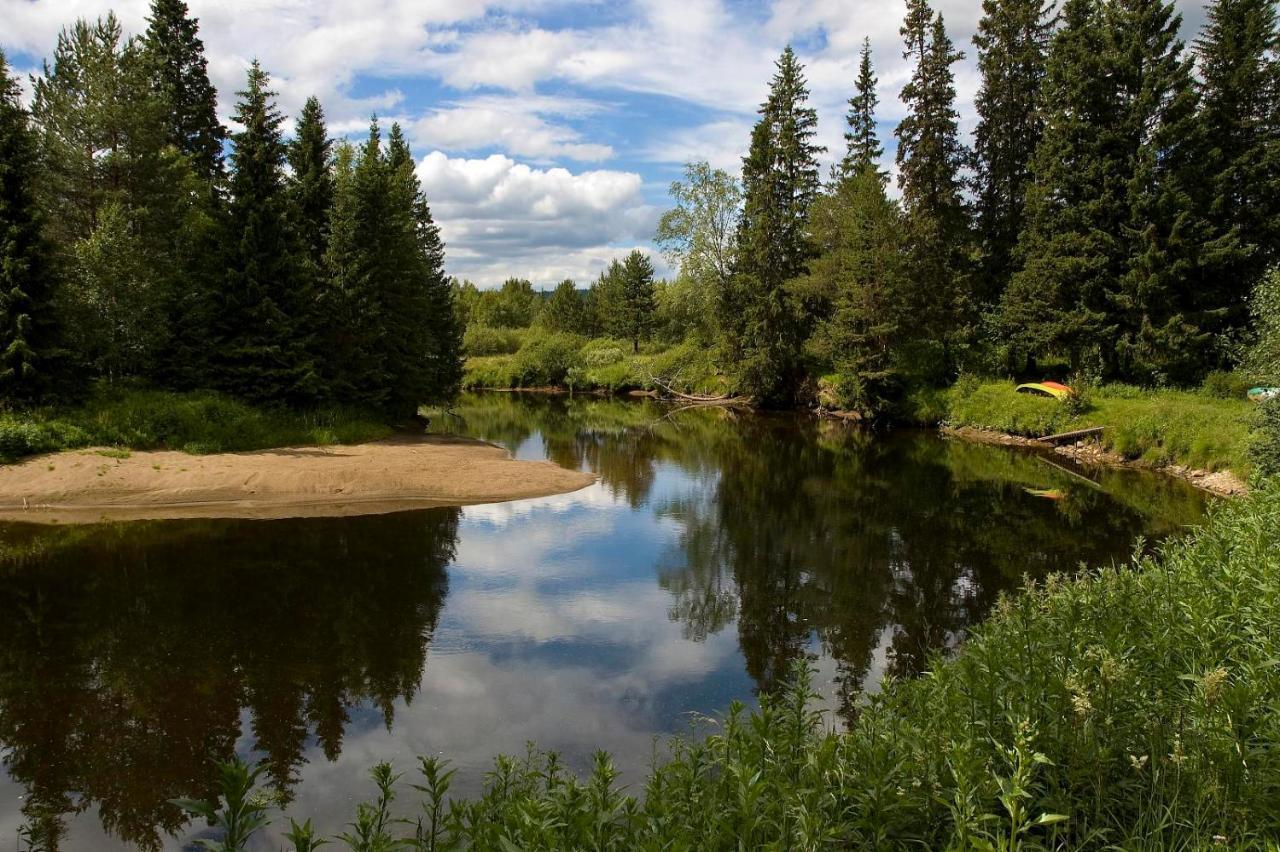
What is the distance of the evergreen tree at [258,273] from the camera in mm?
24969

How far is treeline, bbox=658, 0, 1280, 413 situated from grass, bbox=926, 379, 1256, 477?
1799mm

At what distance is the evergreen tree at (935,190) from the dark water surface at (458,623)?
61.6 feet

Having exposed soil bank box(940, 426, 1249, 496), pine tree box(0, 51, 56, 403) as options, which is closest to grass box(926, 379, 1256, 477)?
exposed soil bank box(940, 426, 1249, 496)

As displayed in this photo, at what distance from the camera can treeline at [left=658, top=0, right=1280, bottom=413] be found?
32875 millimetres

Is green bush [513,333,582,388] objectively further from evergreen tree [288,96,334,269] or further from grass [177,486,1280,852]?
grass [177,486,1280,852]

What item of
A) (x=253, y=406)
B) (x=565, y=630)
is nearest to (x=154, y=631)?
(x=565, y=630)

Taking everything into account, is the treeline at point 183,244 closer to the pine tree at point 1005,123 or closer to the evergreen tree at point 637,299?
the pine tree at point 1005,123

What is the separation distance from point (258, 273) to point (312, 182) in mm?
5775

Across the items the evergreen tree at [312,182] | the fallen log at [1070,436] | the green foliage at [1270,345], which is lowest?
the fallen log at [1070,436]

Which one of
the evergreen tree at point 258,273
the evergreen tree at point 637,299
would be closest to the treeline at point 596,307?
the evergreen tree at point 637,299

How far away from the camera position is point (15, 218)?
20.4 metres

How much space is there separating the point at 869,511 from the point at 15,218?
24.9 metres

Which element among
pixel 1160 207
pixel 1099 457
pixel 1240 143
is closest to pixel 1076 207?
pixel 1160 207

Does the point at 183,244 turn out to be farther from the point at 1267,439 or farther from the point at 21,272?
the point at 1267,439
